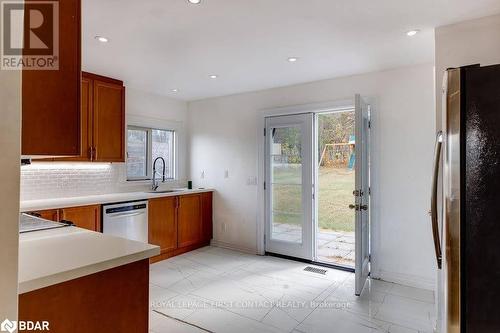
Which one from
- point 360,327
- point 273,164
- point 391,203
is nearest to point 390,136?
point 391,203

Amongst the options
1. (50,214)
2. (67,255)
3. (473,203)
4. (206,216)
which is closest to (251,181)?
(206,216)

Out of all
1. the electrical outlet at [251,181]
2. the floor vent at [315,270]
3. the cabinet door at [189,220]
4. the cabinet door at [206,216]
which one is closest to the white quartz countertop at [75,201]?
the cabinet door at [189,220]

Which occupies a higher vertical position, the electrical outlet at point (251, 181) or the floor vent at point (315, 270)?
the electrical outlet at point (251, 181)

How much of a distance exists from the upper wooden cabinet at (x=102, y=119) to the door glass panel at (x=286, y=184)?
2068mm

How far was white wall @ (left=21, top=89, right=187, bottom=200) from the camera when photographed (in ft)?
11.2

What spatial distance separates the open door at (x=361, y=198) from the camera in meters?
2.95

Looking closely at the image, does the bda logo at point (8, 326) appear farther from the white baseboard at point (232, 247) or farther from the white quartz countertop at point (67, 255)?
the white baseboard at point (232, 247)

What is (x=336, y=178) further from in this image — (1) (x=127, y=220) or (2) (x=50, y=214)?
(2) (x=50, y=214)

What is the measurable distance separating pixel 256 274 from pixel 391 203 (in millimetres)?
1754

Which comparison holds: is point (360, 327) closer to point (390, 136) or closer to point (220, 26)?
point (390, 136)

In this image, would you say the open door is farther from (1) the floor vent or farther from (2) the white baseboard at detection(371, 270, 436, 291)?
(1) the floor vent

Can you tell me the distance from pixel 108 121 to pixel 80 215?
48.4 inches

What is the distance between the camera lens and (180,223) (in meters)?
4.29

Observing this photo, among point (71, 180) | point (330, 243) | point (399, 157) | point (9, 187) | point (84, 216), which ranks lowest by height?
point (330, 243)
